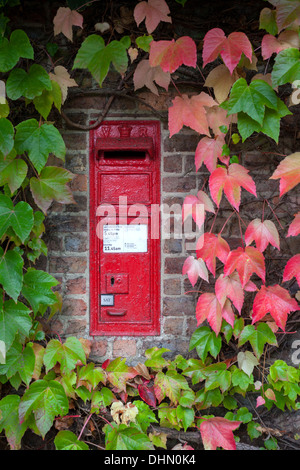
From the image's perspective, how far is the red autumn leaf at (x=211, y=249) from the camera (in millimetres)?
1767

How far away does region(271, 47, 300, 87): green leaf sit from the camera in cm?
158

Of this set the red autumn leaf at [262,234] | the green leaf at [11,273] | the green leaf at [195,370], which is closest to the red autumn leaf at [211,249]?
the red autumn leaf at [262,234]

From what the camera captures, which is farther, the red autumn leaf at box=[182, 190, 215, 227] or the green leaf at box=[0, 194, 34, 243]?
the red autumn leaf at box=[182, 190, 215, 227]

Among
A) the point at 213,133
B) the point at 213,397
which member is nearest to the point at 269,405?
the point at 213,397

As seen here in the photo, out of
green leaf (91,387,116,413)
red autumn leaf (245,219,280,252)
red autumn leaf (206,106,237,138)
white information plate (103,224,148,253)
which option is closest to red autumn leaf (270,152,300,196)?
red autumn leaf (245,219,280,252)

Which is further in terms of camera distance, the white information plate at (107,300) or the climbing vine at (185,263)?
the white information plate at (107,300)

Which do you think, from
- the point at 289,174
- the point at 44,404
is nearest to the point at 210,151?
the point at 289,174

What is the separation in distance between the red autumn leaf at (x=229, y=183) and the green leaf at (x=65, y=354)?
3.11 feet

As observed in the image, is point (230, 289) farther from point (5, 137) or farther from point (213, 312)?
point (5, 137)

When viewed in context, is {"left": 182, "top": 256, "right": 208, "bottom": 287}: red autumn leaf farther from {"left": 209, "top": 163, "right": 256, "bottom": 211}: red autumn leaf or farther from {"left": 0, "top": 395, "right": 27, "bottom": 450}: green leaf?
{"left": 0, "top": 395, "right": 27, "bottom": 450}: green leaf

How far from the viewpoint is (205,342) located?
1.86 m

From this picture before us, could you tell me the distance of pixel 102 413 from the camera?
1851mm

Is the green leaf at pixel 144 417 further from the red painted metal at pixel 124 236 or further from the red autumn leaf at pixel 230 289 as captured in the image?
the red autumn leaf at pixel 230 289

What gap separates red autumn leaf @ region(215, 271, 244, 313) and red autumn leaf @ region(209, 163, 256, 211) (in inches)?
14.7
